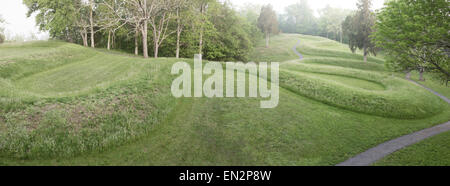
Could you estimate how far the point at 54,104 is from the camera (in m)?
10.7

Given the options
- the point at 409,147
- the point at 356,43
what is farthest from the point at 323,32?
the point at 409,147

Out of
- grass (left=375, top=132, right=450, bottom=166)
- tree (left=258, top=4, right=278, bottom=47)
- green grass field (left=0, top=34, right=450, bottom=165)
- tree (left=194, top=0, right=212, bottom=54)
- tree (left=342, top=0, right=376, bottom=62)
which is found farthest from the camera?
tree (left=258, top=4, right=278, bottom=47)

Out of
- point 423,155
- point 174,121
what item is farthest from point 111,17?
point 423,155

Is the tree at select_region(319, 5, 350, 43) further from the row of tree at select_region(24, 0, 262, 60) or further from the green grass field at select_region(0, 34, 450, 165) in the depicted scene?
the green grass field at select_region(0, 34, 450, 165)

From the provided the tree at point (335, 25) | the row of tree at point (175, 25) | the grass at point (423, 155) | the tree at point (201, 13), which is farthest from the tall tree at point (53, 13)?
the tree at point (335, 25)

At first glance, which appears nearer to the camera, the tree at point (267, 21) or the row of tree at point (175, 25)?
the row of tree at point (175, 25)

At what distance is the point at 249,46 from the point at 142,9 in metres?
25.2

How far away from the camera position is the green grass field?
28.3 ft

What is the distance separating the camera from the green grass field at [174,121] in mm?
8641

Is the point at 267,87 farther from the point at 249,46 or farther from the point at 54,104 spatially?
the point at 249,46

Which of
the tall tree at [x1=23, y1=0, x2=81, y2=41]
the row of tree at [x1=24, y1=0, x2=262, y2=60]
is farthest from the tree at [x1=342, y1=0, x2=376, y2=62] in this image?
the tall tree at [x1=23, y1=0, x2=81, y2=41]

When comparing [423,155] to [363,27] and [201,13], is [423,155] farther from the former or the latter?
[363,27]

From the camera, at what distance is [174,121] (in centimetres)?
1143

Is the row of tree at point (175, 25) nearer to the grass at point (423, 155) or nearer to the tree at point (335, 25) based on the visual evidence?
the grass at point (423, 155)
